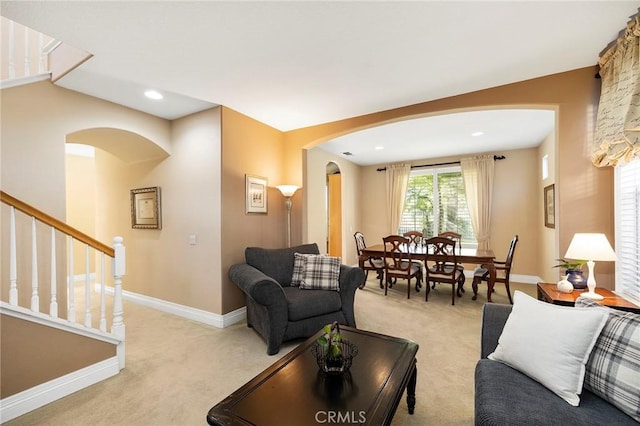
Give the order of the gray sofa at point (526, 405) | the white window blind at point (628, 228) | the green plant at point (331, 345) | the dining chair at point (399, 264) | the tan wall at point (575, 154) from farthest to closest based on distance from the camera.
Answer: the dining chair at point (399, 264), the tan wall at point (575, 154), the white window blind at point (628, 228), the green plant at point (331, 345), the gray sofa at point (526, 405)

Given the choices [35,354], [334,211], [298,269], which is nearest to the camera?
[35,354]

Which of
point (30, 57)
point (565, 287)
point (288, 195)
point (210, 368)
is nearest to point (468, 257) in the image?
point (565, 287)

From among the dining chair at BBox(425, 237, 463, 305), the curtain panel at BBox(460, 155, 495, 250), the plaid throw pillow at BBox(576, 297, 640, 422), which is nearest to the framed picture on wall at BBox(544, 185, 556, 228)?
the curtain panel at BBox(460, 155, 495, 250)

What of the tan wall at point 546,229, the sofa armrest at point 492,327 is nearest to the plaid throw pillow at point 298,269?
the sofa armrest at point 492,327

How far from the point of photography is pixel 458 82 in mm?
2682

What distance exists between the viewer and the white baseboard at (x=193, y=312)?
325 centimetres

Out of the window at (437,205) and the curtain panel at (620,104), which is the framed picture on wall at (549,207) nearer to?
the window at (437,205)

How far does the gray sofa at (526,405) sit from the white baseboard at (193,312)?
2.68 metres

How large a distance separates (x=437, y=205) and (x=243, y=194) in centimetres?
442

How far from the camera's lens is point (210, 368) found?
2.35m

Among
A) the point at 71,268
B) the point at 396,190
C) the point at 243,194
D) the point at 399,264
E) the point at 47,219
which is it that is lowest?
the point at 399,264

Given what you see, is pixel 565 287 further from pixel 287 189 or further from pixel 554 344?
pixel 287 189

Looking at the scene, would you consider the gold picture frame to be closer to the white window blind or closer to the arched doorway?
the arched doorway

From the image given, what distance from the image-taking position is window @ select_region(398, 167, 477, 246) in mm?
5852
